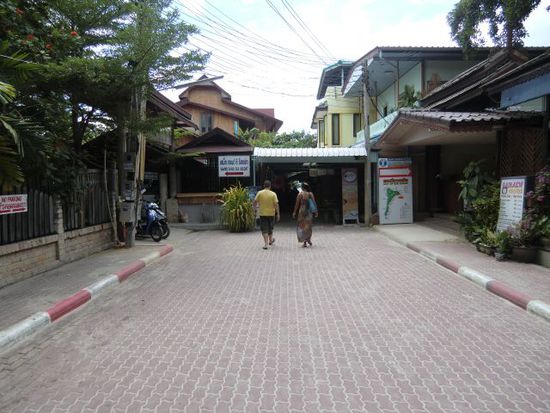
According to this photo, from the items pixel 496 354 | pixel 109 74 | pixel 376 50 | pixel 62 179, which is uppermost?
pixel 376 50

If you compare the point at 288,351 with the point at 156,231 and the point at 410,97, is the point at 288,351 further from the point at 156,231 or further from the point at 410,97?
the point at 410,97

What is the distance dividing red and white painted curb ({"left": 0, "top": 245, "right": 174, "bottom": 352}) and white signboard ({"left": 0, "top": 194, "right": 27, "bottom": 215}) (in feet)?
5.95

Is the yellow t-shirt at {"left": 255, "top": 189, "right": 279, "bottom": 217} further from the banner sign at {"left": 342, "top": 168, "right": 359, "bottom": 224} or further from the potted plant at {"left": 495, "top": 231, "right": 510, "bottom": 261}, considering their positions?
the banner sign at {"left": 342, "top": 168, "right": 359, "bottom": 224}

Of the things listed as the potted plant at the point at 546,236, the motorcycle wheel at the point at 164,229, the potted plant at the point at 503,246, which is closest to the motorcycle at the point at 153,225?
the motorcycle wheel at the point at 164,229

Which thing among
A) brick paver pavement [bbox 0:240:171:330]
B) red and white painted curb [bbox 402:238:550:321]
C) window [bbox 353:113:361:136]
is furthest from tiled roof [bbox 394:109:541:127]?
window [bbox 353:113:361:136]

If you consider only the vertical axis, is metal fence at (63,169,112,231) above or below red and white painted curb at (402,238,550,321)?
above

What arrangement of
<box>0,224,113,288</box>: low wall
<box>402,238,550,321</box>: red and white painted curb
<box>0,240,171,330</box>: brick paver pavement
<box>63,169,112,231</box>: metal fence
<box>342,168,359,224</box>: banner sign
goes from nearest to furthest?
<box>402,238,550,321</box>: red and white painted curb, <box>0,240,171,330</box>: brick paver pavement, <box>0,224,113,288</box>: low wall, <box>63,169,112,231</box>: metal fence, <box>342,168,359,224</box>: banner sign

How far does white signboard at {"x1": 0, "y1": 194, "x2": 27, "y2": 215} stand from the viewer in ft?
23.3

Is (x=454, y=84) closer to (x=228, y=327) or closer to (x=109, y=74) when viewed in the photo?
(x=109, y=74)

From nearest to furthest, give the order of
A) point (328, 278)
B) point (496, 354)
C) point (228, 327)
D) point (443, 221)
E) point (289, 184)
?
1. point (496, 354)
2. point (228, 327)
3. point (328, 278)
4. point (443, 221)
5. point (289, 184)

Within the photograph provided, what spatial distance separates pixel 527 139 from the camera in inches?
386

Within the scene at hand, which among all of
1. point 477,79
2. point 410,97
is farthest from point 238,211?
point 477,79

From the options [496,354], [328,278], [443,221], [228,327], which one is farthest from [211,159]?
[496,354]

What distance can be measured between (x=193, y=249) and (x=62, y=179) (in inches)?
159
